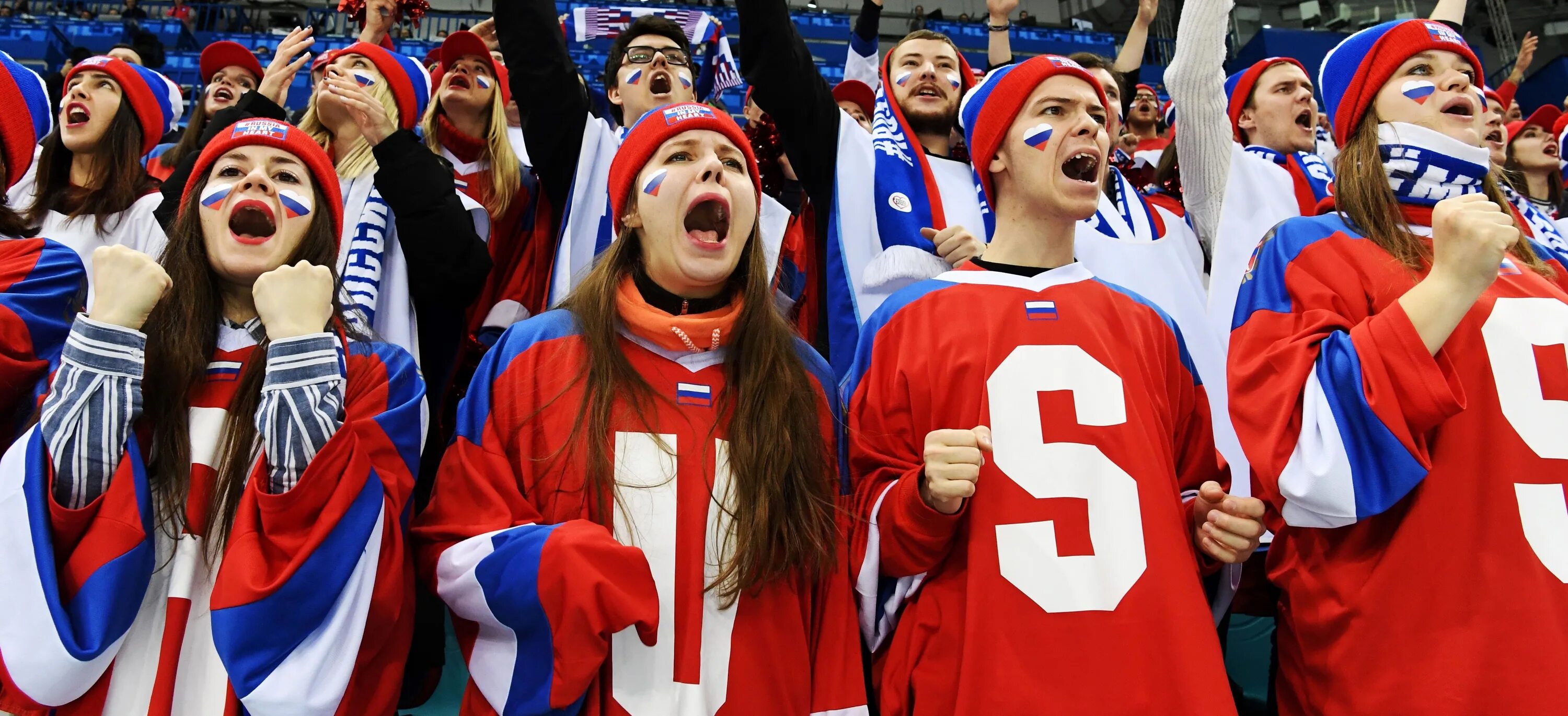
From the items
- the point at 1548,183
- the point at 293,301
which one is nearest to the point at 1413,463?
the point at 293,301

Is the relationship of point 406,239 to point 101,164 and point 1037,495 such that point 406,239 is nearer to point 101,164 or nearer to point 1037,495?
point 101,164

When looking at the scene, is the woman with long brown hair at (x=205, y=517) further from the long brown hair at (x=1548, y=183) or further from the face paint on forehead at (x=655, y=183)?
the long brown hair at (x=1548, y=183)

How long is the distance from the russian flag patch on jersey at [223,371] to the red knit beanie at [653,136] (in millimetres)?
881

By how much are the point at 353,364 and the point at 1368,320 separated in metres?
2.01

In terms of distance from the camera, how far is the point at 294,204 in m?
2.50

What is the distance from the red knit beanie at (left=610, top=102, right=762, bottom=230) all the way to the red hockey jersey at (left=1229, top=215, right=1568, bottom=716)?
1294mm

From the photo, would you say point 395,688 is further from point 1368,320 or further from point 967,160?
point 967,160

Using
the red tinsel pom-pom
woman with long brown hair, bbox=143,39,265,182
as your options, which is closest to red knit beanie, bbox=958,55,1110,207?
the red tinsel pom-pom

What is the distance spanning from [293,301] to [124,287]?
0.30 meters

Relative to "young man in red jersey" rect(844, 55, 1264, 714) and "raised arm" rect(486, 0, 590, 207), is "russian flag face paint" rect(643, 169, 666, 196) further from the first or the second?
"raised arm" rect(486, 0, 590, 207)

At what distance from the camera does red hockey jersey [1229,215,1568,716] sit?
75.2 inches

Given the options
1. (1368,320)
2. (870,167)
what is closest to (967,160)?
(870,167)

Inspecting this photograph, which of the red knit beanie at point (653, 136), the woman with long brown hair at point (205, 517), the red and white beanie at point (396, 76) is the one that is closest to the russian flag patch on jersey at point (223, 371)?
the woman with long brown hair at point (205, 517)

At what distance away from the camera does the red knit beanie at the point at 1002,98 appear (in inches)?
109
